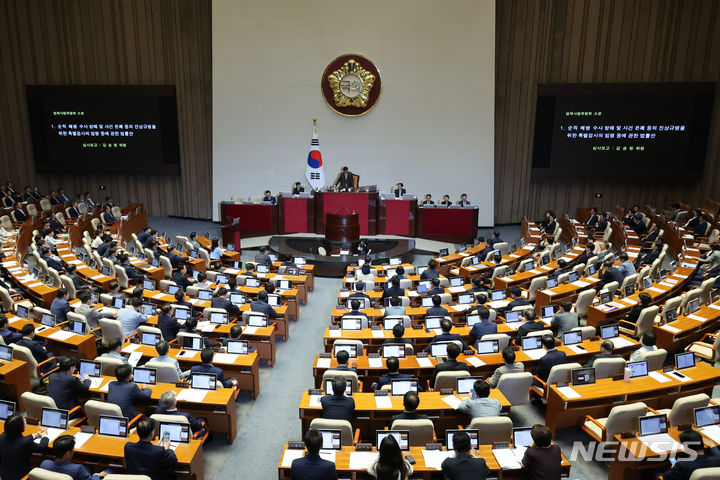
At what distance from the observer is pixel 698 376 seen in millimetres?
6500

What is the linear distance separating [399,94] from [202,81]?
23.8 ft

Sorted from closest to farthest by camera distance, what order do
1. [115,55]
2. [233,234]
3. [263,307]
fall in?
[263,307], [233,234], [115,55]

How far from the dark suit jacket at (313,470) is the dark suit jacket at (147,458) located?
121cm

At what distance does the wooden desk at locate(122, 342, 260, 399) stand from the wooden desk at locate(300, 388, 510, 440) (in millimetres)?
1552

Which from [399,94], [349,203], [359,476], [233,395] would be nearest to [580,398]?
[359,476]

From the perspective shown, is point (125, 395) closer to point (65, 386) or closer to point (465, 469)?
point (65, 386)

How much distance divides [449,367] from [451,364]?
5cm

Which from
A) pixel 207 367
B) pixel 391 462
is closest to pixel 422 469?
pixel 391 462

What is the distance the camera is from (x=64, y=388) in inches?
240

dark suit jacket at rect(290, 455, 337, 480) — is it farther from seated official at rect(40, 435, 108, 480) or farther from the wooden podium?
the wooden podium

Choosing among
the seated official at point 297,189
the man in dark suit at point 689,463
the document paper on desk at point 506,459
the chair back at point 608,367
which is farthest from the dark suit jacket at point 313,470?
the seated official at point 297,189

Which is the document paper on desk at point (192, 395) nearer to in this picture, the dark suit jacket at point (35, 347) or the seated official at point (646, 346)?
the dark suit jacket at point (35, 347)

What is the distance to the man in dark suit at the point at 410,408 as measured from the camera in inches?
205

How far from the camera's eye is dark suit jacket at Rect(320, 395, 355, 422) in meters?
5.64
